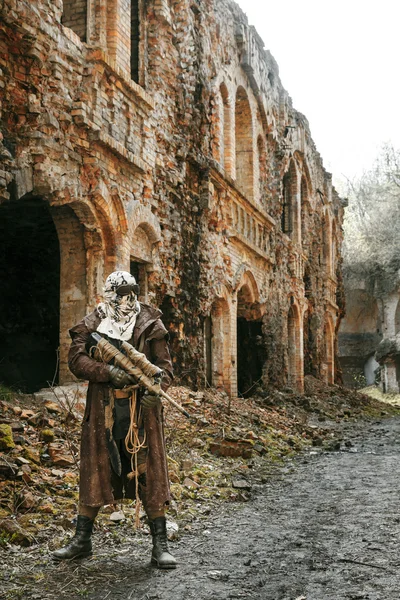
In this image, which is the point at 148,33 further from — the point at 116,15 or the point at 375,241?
the point at 375,241

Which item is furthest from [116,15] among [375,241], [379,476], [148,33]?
[375,241]

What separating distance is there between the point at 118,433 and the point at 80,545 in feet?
2.46

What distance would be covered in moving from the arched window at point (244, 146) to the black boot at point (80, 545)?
12.6 meters

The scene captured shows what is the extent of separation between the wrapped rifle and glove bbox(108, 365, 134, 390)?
49 mm

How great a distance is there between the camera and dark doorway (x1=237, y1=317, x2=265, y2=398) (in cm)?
1673

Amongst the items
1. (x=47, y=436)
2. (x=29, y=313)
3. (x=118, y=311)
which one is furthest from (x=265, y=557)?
(x=29, y=313)

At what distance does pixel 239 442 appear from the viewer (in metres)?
8.84

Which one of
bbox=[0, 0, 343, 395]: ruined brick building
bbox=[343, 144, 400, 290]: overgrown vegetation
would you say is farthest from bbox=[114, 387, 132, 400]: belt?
bbox=[343, 144, 400, 290]: overgrown vegetation

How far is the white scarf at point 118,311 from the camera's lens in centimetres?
449

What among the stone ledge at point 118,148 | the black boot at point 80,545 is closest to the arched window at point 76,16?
the stone ledge at point 118,148

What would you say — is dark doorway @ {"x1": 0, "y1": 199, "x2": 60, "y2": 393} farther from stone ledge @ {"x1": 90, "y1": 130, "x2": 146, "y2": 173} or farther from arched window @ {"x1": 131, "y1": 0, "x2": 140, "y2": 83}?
arched window @ {"x1": 131, "y1": 0, "x2": 140, "y2": 83}

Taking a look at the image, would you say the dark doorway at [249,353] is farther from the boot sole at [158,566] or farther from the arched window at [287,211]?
the boot sole at [158,566]

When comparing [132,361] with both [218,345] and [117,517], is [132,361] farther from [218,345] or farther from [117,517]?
[218,345]

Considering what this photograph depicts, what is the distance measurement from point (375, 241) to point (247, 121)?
821 inches
